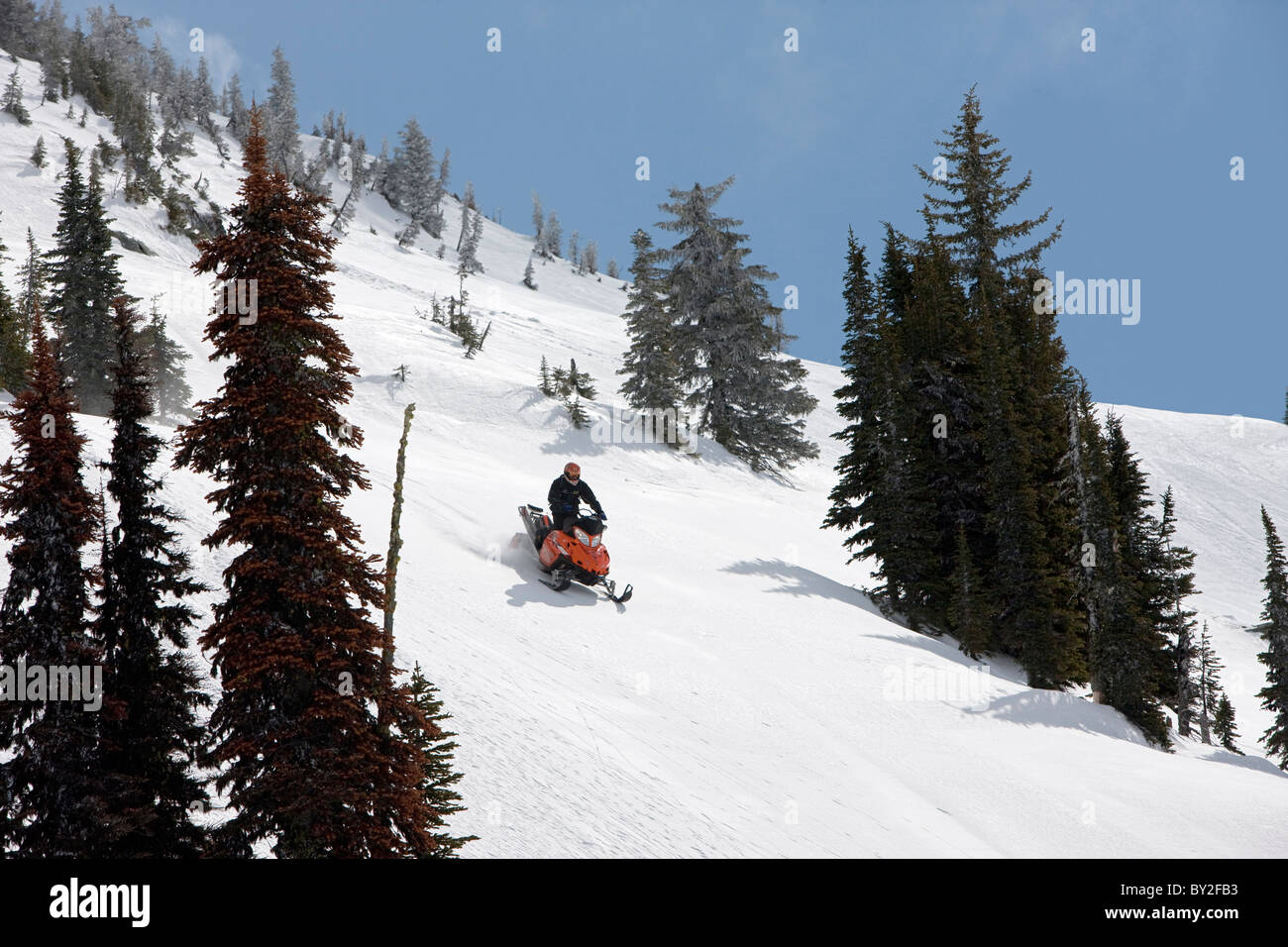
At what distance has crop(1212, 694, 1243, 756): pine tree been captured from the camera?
39.3 m

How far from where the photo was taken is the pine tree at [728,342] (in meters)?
43.9

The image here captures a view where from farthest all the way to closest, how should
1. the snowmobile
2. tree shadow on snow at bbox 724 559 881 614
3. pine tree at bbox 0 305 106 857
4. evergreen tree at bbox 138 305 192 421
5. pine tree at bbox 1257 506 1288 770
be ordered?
pine tree at bbox 1257 506 1288 770 < evergreen tree at bbox 138 305 192 421 < tree shadow on snow at bbox 724 559 881 614 < the snowmobile < pine tree at bbox 0 305 106 857

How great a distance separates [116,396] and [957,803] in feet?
37.3

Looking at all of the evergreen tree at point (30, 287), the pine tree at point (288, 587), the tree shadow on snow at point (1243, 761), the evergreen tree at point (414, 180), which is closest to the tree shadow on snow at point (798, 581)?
the tree shadow on snow at point (1243, 761)

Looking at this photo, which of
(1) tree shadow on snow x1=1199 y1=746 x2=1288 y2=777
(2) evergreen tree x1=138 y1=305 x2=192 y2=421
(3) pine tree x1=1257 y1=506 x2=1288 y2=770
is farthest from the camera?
(3) pine tree x1=1257 y1=506 x2=1288 y2=770

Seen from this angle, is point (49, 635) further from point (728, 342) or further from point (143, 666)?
point (728, 342)

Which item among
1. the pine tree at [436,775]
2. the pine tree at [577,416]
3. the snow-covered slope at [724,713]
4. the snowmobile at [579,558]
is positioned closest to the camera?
the pine tree at [436,775]

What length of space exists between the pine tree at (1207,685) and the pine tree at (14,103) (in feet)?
327

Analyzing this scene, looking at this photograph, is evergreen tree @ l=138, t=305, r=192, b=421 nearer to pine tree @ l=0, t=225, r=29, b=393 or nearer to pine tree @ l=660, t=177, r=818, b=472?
pine tree @ l=0, t=225, r=29, b=393

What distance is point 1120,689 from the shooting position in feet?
73.1

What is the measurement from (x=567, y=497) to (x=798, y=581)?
7.90m

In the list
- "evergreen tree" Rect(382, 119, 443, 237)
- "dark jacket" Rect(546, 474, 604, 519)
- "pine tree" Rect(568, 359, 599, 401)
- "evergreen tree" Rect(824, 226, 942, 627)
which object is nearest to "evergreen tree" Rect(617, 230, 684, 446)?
"pine tree" Rect(568, 359, 599, 401)

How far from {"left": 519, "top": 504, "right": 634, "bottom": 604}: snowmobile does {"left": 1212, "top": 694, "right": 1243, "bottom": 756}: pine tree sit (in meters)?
38.0

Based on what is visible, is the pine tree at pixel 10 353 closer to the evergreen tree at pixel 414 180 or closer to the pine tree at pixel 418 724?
the pine tree at pixel 418 724
